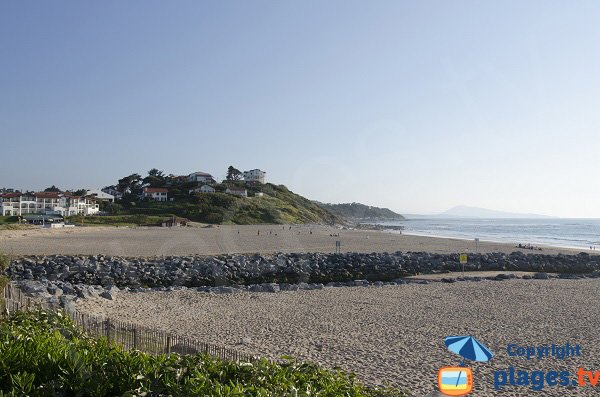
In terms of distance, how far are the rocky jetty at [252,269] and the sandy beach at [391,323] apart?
2820mm

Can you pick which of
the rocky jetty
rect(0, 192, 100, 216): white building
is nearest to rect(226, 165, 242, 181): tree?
rect(0, 192, 100, 216): white building

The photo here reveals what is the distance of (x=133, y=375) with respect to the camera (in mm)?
4961

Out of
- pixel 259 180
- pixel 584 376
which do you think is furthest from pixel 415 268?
pixel 259 180

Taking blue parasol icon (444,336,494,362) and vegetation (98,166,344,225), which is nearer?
blue parasol icon (444,336,494,362)

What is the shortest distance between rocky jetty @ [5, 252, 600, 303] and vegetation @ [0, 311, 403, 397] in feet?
45.3

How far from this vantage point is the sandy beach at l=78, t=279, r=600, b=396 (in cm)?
1023

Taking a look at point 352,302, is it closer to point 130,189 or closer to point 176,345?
point 176,345

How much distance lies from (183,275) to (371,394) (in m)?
19.5

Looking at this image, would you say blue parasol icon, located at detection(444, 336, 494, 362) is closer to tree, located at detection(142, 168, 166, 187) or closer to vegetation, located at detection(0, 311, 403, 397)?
vegetation, located at detection(0, 311, 403, 397)

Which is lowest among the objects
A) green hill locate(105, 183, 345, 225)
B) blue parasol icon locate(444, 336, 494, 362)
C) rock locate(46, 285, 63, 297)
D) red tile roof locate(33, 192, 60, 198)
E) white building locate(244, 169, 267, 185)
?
rock locate(46, 285, 63, 297)

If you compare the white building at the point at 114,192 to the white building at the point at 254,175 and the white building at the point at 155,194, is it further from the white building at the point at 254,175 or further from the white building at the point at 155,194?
the white building at the point at 254,175

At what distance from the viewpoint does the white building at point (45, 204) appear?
85625 millimetres

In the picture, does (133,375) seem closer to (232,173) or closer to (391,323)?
(391,323)

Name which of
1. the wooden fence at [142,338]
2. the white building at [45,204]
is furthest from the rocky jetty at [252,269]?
the white building at [45,204]
